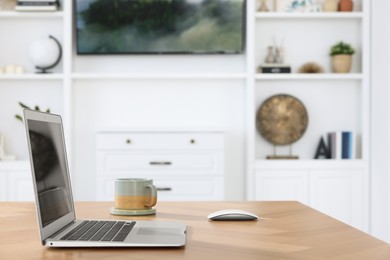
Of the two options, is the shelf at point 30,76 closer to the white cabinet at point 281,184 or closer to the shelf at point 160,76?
the shelf at point 160,76

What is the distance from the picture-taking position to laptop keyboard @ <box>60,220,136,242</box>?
120 centimetres

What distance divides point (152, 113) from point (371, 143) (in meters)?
1.59

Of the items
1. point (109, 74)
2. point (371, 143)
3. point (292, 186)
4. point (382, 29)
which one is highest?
point (382, 29)

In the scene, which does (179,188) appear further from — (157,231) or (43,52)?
(157,231)

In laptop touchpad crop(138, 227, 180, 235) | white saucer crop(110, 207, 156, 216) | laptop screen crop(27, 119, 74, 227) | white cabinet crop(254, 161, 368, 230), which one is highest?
laptop screen crop(27, 119, 74, 227)

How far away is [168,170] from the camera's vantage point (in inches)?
165

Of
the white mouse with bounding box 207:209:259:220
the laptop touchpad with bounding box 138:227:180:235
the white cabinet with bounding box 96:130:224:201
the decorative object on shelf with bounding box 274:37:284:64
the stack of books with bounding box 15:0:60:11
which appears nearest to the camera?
the laptop touchpad with bounding box 138:227:180:235

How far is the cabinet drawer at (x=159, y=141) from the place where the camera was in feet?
13.7

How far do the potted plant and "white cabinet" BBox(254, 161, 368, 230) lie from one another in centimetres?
69

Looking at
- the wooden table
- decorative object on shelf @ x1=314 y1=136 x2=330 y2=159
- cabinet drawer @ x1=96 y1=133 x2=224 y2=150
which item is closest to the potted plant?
decorative object on shelf @ x1=314 y1=136 x2=330 y2=159

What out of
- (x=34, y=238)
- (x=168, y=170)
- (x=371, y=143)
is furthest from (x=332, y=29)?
(x=34, y=238)

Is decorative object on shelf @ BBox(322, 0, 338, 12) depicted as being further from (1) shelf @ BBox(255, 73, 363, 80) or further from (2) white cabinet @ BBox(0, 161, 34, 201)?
(2) white cabinet @ BBox(0, 161, 34, 201)

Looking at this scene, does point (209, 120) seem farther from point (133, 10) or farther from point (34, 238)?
point (34, 238)

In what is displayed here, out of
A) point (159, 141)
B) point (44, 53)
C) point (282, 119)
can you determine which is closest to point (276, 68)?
point (282, 119)
